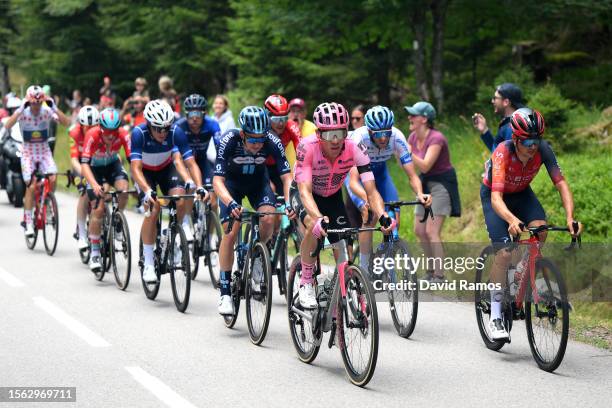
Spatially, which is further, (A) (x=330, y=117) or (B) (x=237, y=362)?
(B) (x=237, y=362)

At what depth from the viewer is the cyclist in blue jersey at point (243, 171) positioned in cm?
930

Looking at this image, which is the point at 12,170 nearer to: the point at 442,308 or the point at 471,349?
the point at 442,308

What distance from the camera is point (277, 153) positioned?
9719 millimetres

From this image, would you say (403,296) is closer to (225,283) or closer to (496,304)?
(496,304)

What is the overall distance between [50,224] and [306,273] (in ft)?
24.7

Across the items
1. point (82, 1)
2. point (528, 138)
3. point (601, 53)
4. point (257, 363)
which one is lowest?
point (257, 363)

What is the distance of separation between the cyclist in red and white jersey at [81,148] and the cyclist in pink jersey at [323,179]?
4.71 metres

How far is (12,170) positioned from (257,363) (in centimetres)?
1400

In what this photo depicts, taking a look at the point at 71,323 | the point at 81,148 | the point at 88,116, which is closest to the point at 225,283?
the point at 71,323

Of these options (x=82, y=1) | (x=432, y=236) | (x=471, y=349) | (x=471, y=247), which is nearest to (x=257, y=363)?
(x=471, y=349)

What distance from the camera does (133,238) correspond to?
52.2 ft

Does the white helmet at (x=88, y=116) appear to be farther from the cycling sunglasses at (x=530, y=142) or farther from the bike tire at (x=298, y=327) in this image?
the cycling sunglasses at (x=530, y=142)

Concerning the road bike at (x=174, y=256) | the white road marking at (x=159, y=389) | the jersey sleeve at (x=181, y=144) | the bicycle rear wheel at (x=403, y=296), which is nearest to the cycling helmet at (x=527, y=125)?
the bicycle rear wheel at (x=403, y=296)

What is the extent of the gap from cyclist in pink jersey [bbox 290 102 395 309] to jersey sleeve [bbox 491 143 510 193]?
3.12ft
